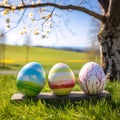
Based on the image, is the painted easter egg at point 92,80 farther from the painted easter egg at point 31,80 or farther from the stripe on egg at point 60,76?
the painted easter egg at point 31,80

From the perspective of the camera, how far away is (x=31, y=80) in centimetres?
570

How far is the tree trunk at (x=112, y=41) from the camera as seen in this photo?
9031 mm

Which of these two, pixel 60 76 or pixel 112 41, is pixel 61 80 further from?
pixel 112 41

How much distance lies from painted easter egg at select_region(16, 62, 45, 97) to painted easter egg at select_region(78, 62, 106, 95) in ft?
2.37

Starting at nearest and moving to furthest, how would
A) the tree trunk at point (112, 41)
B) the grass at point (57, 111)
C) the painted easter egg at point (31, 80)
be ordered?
the grass at point (57, 111) < the painted easter egg at point (31, 80) < the tree trunk at point (112, 41)

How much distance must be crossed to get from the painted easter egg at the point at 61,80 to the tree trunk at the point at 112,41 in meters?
3.49

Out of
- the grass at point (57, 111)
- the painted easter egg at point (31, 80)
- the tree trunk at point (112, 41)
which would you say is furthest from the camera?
the tree trunk at point (112, 41)

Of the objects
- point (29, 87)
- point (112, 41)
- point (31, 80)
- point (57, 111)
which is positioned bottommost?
point (57, 111)

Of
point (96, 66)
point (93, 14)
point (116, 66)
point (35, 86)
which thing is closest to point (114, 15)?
point (93, 14)

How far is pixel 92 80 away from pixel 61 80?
0.52m

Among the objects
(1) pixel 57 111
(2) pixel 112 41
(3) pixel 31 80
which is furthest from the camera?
(2) pixel 112 41

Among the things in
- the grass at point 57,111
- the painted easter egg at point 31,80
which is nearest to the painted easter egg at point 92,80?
the grass at point 57,111

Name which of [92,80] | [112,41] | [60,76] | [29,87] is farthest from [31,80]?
[112,41]

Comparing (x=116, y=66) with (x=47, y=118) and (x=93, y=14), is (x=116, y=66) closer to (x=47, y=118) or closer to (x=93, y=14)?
(x=93, y=14)
